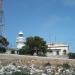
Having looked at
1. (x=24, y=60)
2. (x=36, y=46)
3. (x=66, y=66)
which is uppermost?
(x=36, y=46)

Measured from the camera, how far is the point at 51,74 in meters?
53.4

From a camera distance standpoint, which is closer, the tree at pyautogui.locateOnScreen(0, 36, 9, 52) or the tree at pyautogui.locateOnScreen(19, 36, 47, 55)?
the tree at pyautogui.locateOnScreen(0, 36, 9, 52)

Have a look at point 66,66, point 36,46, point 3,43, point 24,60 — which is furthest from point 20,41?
point 66,66

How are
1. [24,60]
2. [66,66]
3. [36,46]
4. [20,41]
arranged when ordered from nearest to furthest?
[66,66], [24,60], [36,46], [20,41]

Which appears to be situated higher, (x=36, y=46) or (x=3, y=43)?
(x=3, y=43)

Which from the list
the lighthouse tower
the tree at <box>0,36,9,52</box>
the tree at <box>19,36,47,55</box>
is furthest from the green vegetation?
the lighthouse tower

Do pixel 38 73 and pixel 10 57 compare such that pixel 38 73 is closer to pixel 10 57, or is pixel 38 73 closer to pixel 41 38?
pixel 10 57

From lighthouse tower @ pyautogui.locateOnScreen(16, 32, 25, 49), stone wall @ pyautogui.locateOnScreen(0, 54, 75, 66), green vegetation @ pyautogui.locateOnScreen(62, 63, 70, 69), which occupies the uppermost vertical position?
lighthouse tower @ pyautogui.locateOnScreen(16, 32, 25, 49)

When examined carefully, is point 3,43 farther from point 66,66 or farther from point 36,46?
point 66,66

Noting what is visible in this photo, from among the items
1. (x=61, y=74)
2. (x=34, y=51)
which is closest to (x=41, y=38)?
(x=34, y=51)

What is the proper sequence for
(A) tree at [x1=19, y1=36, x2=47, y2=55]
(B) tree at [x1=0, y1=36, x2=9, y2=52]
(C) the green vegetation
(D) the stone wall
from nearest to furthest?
(C) the green vegetation → (D) the stone wall → (B) tree at [x1=0, y1=36, x2=9, y2=52] → (A) tree at [x1=19, y1=36, x2=47, y2=55]

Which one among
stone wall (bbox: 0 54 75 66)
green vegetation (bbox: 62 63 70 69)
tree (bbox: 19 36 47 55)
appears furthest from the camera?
tree (bbox: 19 36 47 55)

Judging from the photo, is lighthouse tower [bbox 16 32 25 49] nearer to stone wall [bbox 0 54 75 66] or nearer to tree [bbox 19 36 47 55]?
tree [bbox 19 36 47 55]

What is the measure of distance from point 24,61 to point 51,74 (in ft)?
43.8
